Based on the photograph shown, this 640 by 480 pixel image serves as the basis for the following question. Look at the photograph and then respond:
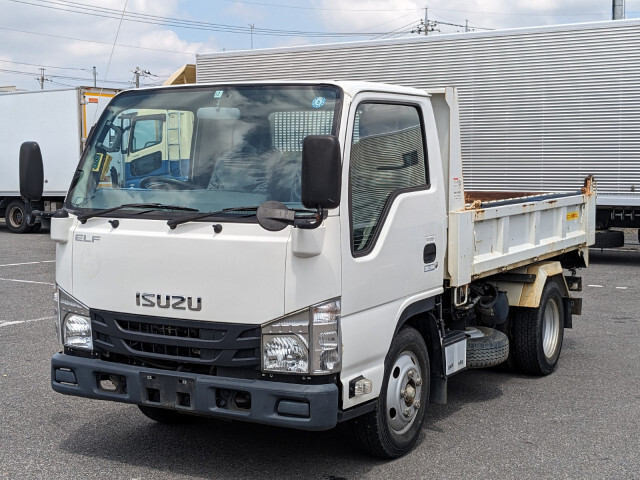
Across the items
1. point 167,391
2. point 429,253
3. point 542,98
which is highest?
point 542,98

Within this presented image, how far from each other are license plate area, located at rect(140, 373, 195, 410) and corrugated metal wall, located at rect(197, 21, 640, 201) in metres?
12.3

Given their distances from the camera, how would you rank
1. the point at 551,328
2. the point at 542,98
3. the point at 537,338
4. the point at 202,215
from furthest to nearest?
the point at 542,98, the point at 551,328, the point at 537,338, the point at 202,215

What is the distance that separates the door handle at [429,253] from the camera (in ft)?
17.9

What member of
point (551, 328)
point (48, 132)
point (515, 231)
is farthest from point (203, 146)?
point (48, 132)

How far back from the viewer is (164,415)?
5.87 meters

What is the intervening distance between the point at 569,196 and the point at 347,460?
3993 millimetres

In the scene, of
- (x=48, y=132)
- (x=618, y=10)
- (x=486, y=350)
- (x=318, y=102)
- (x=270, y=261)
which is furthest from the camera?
(x=48, y=132)

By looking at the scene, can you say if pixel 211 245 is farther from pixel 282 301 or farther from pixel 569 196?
pixel 569 196

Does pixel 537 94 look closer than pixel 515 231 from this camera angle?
No

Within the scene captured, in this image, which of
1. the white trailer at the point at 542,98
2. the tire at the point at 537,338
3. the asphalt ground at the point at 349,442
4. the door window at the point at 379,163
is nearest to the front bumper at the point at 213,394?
the asphalt ground at the point at 349,442

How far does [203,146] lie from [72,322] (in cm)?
129

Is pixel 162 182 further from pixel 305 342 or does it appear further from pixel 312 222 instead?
pixel 305 342

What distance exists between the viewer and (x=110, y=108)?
18.0 feet

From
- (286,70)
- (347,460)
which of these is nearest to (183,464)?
(347,460)
